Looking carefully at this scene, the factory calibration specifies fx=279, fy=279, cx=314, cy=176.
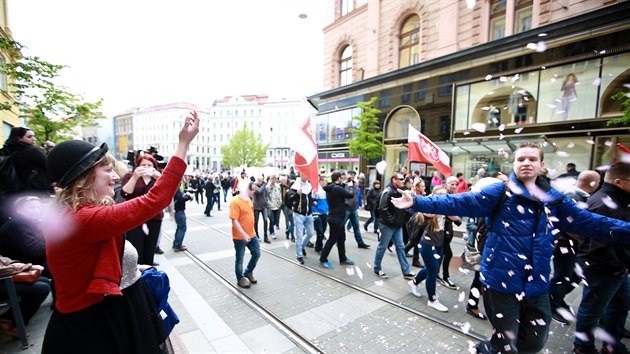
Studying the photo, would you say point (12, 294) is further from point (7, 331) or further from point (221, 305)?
point (221, 305)

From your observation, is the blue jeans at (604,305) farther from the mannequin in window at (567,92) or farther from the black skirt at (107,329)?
the mannequin in window at (567,92)

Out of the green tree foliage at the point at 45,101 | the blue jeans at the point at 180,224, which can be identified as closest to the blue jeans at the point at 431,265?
the blue jeans at the point at 180,224

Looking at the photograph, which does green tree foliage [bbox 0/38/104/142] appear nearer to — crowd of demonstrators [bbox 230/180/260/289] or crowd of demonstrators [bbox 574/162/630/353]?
crowd of demonstrators [bbox 230/180/260/289]

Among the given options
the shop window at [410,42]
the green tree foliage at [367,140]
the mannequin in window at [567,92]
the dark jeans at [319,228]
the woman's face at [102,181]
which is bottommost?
the dark jeans at [319,228]

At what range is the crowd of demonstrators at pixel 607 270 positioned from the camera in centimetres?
321

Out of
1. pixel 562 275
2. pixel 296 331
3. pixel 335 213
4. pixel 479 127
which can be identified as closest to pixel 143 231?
pixel 296 331

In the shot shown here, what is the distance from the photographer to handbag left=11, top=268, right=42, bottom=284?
3.40m

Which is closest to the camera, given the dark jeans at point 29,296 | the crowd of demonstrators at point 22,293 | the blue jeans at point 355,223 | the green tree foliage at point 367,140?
the crowd of demonstrators at point 22,293

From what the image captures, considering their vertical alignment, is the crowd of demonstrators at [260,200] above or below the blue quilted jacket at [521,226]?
below

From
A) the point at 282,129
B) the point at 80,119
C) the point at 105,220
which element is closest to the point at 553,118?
the point at 105,220

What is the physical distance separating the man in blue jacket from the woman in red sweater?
1917mm

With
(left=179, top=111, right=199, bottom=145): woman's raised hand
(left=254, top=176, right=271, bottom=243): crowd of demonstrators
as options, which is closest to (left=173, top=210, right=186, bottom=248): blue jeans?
(left=254, top=176, right=271, bottom=243): crowd of demonstrators

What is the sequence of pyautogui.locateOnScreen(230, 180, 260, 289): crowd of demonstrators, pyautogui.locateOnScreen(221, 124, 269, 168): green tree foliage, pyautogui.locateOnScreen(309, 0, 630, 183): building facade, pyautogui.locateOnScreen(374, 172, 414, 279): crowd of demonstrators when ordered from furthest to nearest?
pyautogui.locateOnScreen(221, 124, 269, 168): green tree foliage < pyautogui.locateOnScreen(309, 0, 630, 183): building facade < pyautogui.locateOnScreen(374, 172, 414, 279): crowd of demonstrators < pyautogui.locateOnScreen(230, 180, 260, 289): crowd of demonstrators

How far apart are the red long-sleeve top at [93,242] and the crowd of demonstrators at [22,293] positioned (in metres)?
2.88
